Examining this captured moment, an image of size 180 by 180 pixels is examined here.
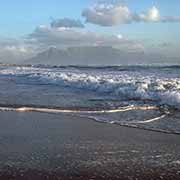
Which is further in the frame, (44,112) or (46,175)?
(44,112)

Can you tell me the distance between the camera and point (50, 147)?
8.11m

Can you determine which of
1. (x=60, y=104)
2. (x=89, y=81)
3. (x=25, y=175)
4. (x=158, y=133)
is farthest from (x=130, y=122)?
(x=89, y=81)

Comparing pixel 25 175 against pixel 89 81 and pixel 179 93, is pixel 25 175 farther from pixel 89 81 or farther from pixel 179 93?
pixel 89 81

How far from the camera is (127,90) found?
1856cm

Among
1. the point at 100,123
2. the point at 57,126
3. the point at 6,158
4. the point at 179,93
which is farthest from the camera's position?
the point at 179,93

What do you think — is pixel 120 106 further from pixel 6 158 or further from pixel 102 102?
pixel 6 158

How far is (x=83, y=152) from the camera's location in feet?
25.7

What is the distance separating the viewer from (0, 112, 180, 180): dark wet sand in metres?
6.61

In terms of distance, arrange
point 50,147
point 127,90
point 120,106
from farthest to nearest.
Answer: point 127,90, point 120,106, point 50,147

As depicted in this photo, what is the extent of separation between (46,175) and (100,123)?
478 centimetres

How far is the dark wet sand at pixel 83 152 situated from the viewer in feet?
21.7

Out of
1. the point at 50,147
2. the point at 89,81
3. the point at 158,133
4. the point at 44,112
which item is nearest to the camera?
the point at 50,147

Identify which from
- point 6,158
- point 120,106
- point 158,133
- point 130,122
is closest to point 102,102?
point 120,106

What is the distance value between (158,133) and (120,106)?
180 inches
